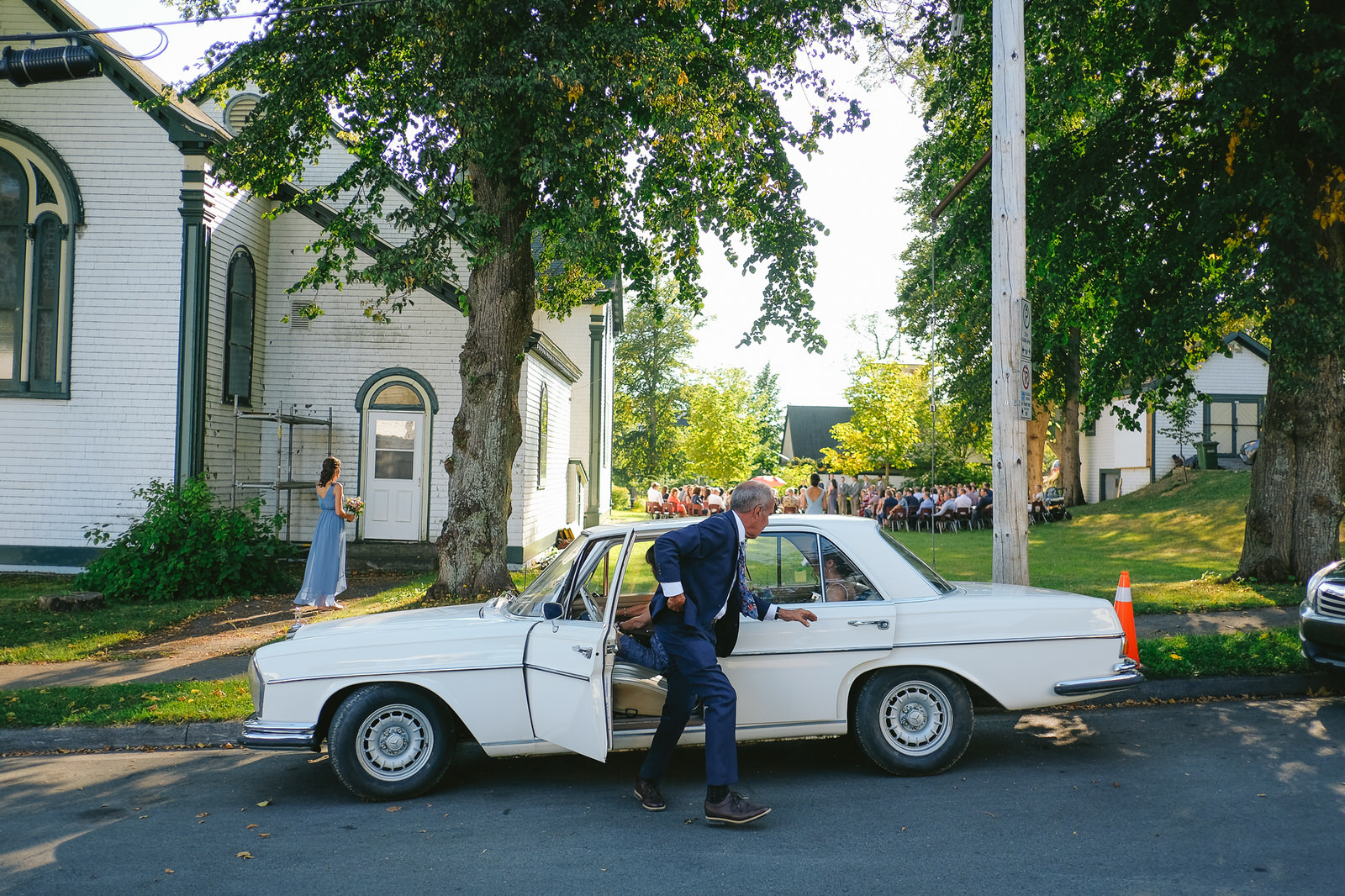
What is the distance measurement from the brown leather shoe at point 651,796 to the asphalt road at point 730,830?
12 centimetres

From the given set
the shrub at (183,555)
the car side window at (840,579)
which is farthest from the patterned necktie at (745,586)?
the shrub at (183,555)

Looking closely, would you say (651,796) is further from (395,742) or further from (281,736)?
(281,736)

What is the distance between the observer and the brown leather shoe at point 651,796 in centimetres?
522

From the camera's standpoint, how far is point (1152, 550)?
68.9 feet

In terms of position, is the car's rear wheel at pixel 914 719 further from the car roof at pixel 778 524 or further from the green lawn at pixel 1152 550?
the green lawn at pixel 1152 550

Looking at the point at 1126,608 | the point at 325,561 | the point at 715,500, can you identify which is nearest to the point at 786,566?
the point at 1126,608

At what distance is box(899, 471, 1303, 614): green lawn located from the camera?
12.1 metres

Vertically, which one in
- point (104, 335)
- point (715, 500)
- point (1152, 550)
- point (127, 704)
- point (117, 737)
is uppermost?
point (104, 335)

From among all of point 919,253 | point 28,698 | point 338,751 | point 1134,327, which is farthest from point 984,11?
point 919,253

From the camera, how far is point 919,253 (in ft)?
107

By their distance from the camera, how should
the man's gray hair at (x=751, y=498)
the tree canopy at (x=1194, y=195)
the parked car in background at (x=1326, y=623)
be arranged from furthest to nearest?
the tree canopy at (x=1194, y=195), the parked car in background at (x=1326, y=623), the man's gray hair at (x=751, y=498)

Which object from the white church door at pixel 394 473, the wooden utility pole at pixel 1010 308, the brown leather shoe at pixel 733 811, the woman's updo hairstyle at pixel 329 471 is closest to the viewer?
the brown leather shoe at pixel 733 811

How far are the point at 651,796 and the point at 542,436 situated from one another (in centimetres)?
1497

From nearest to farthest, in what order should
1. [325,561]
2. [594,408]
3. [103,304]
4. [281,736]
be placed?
[281,736]
[325,561]
[103,304]
[594,408]
